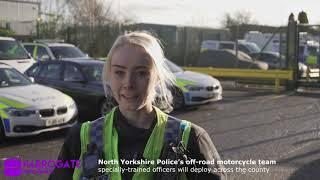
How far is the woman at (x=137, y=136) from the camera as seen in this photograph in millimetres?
2008

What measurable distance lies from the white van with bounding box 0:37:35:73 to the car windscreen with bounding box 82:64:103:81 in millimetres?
3474

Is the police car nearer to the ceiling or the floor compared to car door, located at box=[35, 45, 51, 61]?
nearer to the floor

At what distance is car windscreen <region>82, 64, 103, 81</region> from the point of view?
10.4m

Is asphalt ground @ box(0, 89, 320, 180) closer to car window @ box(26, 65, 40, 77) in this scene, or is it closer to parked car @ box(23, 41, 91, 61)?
car window @ box(26, 65, 40, 77)

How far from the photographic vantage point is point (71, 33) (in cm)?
2589

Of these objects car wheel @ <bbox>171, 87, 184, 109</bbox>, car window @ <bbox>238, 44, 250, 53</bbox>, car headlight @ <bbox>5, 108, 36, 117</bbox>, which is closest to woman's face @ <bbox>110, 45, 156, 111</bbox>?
car headlight @ <bbox>5, 108, 36, 117</bbox>

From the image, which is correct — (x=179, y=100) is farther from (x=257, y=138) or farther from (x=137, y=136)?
(x=137, y=136)

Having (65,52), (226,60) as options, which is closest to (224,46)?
(226,60)

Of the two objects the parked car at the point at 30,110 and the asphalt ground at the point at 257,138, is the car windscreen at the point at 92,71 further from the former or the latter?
the asphalt ground at the point at 257,138

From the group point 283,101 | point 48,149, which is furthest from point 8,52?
point 283,101

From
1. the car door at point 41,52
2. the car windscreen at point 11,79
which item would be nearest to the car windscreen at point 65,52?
the car door at point 41,52

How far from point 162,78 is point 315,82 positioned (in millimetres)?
15072

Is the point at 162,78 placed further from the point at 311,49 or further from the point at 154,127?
the point at 311,49

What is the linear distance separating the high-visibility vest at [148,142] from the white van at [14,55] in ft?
38.8
